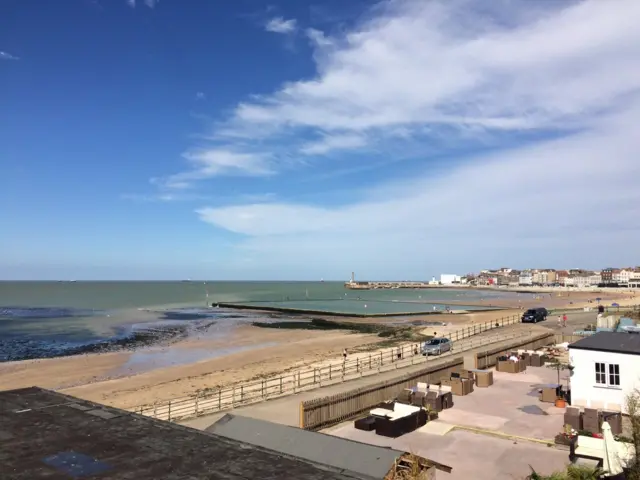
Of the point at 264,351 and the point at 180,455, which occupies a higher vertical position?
the point at 180,455

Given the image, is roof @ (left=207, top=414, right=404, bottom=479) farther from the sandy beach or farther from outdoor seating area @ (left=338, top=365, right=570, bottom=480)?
the sandy beach

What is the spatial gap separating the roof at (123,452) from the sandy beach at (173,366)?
63.2 feet

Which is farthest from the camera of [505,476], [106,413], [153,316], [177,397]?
[153,316]

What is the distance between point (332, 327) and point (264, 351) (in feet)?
83.9

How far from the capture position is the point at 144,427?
9.03 m

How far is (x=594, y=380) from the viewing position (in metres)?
18.6

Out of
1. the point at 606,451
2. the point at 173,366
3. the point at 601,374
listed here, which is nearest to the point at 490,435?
the point at 606,451

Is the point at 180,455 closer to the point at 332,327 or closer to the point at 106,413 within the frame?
the point at 106,413

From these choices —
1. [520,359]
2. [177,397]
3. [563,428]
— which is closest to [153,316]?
[177,397]

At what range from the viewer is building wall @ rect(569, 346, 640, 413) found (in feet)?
58.4

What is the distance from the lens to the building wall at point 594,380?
58.4 feet

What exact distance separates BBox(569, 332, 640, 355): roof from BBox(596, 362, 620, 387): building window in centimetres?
58

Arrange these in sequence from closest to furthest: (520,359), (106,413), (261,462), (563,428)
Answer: (261,462) < (106,413) < (563,428) < (520,359)

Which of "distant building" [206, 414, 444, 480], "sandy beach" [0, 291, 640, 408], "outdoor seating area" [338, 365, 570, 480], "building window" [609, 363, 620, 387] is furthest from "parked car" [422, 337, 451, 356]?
"distant building" [206, 414, 444, 480]
